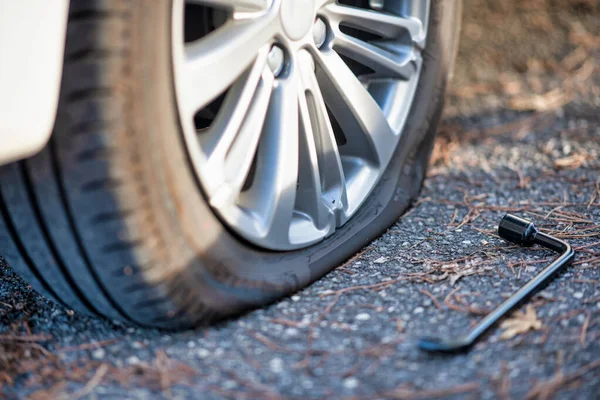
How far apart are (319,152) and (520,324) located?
0.65 meters

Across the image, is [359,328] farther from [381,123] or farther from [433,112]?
[433,112]

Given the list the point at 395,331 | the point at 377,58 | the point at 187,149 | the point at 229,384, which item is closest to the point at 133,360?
the point at 229,384

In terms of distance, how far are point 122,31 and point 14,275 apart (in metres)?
0.88

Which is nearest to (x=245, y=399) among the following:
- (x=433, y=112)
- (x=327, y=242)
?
(x=327, y=242)

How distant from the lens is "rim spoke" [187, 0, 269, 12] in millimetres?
1389

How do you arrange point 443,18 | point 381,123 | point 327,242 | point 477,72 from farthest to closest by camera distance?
point 477,72
point 443,18
point 381,123
point 327,242

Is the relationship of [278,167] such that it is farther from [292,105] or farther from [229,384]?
[229,384]

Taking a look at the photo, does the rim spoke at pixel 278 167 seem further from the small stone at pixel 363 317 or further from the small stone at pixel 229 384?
the small stone at pixel 229 384

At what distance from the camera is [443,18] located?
80.3 inches

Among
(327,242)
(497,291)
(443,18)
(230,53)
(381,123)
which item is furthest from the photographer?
(443,18)

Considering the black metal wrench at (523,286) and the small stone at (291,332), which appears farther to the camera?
the small stone at (291,332)

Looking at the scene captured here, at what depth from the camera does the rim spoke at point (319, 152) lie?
1.65m

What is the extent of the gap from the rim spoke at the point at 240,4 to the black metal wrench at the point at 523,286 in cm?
78

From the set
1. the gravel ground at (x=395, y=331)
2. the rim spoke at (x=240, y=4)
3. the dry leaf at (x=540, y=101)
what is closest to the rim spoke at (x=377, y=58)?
the rim spoke at (x=240, y=4)
